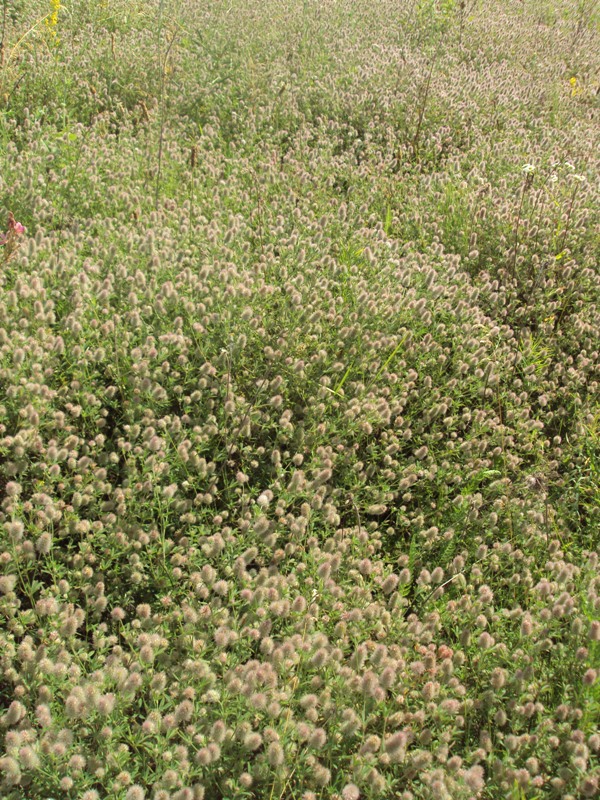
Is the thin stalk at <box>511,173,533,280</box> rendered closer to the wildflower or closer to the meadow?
the meadow

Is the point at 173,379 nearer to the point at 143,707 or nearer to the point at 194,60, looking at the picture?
the point at 143,707

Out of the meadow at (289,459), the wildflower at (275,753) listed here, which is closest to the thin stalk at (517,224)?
the meadow at (289,459)

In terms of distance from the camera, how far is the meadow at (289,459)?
1.96 meters

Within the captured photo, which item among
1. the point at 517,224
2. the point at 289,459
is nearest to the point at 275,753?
the point at 289,459

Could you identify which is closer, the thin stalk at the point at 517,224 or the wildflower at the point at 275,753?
the wildflower at the point at 275,753

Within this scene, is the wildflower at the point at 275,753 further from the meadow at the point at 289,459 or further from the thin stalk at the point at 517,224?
the thin stalk at the point at 517,224

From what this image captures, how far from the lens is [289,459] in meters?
2.99

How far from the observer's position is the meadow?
1.96 meters

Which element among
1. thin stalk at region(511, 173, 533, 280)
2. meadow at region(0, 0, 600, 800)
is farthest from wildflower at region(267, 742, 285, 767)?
thin stalk at region(511, 173, 533, 280)

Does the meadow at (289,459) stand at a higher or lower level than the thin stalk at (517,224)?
lower

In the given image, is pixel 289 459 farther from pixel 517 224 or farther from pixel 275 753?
pixel 517 224

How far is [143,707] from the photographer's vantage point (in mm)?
2154

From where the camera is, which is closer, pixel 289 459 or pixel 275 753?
pixel 275 753

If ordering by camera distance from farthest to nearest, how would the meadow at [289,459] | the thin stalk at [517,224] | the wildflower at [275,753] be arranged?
the thin stalk at [517,224]
the meadow at [289,459]
the wildflower at [275,753]
